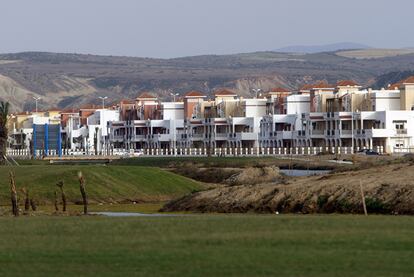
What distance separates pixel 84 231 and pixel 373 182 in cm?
1870

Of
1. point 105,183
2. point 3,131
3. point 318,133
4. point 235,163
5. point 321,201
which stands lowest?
point 235,163

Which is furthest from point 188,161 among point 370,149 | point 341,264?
point 341,264

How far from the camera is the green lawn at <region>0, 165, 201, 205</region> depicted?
82.1 meters

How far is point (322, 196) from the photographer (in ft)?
193

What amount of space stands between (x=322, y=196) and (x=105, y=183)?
30.1m

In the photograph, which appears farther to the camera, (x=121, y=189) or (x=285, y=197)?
(x=121, y=189)

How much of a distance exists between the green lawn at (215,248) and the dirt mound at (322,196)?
787cm

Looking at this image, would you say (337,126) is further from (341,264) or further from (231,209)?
(341,264)

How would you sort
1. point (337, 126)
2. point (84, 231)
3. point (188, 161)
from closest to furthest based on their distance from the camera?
point (84, 231) < point (188, 161) < point (337, 126)

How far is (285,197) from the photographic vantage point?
6091cm

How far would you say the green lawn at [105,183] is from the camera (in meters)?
82.1

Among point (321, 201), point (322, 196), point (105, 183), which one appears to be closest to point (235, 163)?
point (105, 183)

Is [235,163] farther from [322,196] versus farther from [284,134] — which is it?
[322,196]

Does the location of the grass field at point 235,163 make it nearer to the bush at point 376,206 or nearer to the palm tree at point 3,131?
the palm tree at point 3,131
